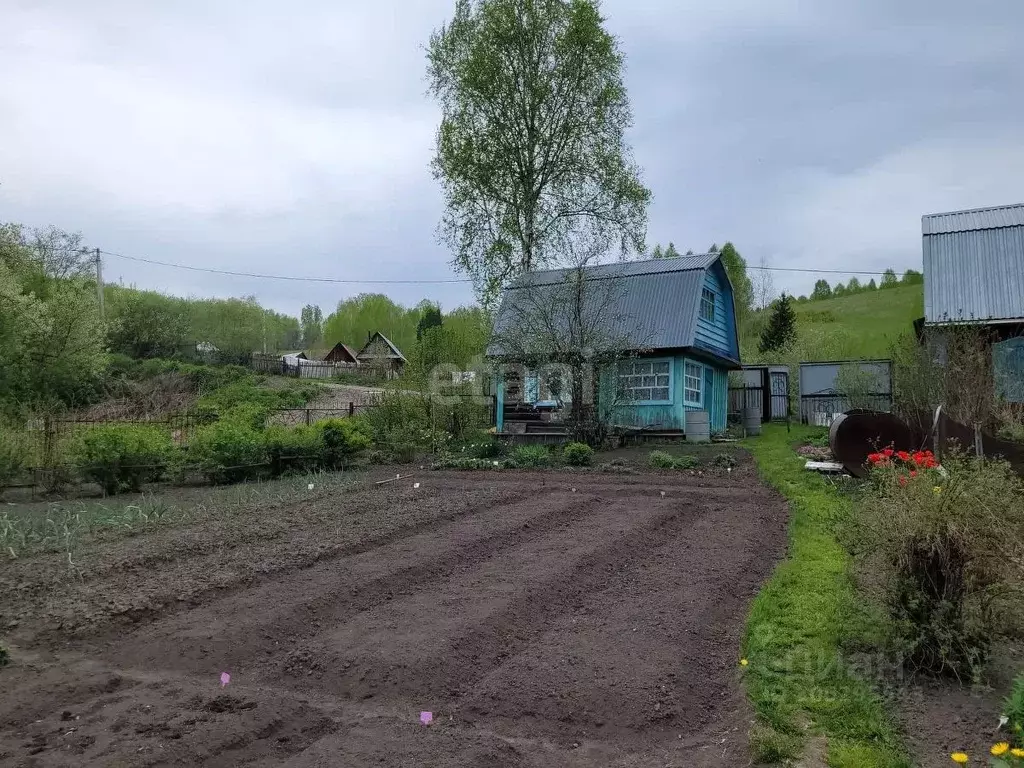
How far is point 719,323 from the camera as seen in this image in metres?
20.8

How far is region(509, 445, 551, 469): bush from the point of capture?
14.1 m

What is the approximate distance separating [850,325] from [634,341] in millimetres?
42665

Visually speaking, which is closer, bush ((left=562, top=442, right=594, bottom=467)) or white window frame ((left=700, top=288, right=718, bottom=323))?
bush ((left=562, top=442, right=594, bottom=467))

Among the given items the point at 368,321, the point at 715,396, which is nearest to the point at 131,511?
the point at 715,396

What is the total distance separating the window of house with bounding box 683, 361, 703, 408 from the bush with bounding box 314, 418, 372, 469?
795 cm

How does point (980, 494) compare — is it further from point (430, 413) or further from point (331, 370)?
point (331, 370)

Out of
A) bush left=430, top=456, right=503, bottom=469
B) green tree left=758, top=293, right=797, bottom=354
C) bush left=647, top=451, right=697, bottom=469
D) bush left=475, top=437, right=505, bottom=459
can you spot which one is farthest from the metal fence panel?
green tree left=758, top=293, right=797, bottom=354

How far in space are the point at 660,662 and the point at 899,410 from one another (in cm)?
977

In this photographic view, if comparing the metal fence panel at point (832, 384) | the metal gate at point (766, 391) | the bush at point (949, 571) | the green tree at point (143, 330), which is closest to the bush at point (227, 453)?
the bush at point (949, 571)

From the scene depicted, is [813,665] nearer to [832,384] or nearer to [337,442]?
[337,442]

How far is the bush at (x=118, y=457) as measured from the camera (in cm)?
1163

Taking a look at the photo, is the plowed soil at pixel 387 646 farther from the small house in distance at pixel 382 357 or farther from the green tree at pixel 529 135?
the small house in distance at pixel 382 357

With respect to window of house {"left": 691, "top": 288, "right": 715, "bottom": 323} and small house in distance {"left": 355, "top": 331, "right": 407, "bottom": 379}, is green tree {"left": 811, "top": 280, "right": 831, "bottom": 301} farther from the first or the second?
window of house {"left": 691, "top": 288, "right": 715, "bottom": 323}

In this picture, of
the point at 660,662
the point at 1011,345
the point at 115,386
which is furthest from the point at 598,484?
the point at 115,386
